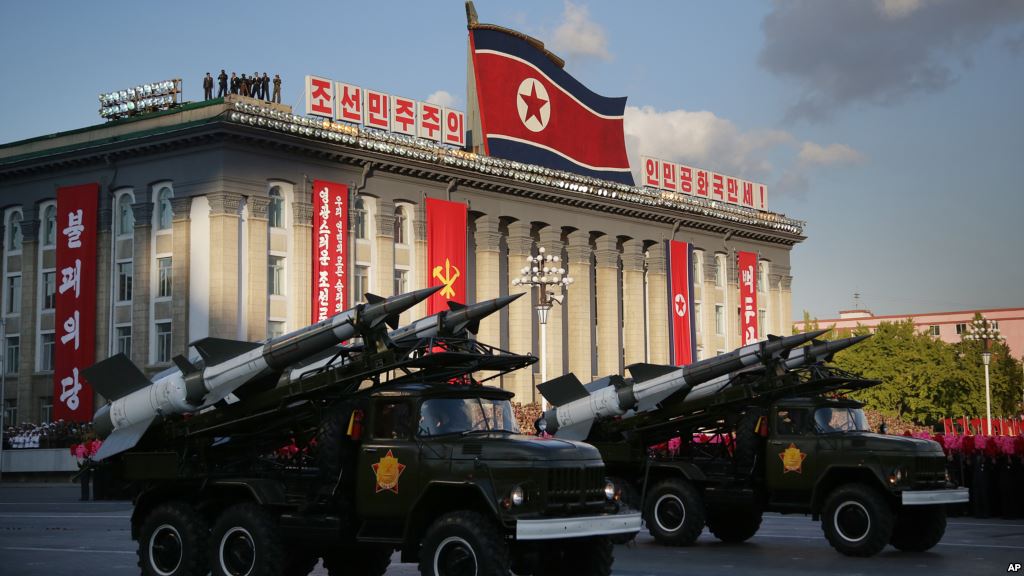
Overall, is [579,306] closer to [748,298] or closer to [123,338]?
[748,298]

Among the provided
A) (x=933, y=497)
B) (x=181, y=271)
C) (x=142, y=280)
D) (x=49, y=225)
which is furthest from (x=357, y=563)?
(x=49, y=225)

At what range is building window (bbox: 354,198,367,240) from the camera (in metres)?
61.4

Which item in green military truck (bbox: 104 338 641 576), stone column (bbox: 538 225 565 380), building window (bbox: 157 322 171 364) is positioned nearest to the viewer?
green military truck (bbox: 104 338 641 576)

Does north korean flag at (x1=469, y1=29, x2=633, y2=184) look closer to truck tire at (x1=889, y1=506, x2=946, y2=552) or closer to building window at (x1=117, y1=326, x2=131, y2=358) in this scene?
building window at (x1=117, y1=326, x2=131, y2=358)

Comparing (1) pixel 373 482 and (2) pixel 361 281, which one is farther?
(2) pixel 361 281

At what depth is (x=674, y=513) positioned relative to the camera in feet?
74.0

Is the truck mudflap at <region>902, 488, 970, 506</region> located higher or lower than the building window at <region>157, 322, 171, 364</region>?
Result: lower

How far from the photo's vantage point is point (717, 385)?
23.8 meters

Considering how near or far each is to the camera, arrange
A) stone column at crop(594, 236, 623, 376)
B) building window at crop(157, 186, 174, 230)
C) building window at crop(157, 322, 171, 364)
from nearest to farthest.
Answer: building window at crop(157, 322, 171, 364)
building window at crop(157, 186, 174, 230)
stone column at crop(594, 236, 623, 376)

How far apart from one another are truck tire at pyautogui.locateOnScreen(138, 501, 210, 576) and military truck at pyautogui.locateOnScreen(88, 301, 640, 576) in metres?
0.02

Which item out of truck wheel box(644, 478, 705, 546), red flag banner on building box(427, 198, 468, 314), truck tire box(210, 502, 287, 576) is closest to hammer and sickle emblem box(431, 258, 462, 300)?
red flag banner on building box(427, 198, 468, 314)

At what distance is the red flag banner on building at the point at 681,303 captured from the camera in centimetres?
7650

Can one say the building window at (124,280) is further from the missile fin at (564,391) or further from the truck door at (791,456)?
the truck door at (791,456)

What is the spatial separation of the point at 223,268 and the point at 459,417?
41790 millimetres
